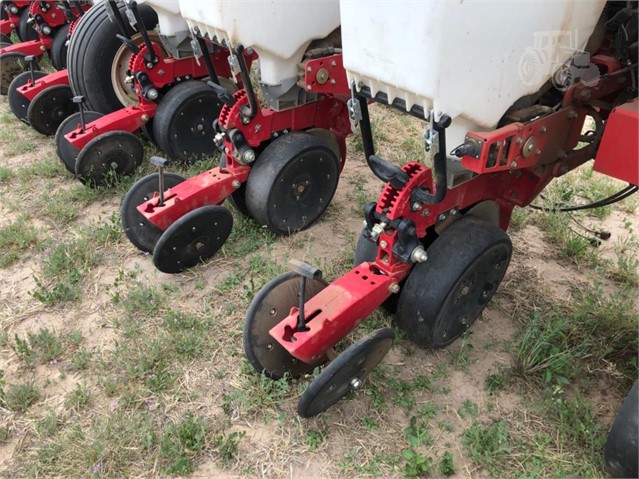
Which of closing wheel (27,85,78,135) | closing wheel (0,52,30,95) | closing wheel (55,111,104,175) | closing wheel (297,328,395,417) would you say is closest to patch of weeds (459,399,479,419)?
closing wheel (297,328,395,417)

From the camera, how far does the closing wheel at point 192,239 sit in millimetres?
2598

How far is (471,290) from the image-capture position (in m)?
2.23

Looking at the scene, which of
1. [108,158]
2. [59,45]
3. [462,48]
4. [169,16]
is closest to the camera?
[462,48]

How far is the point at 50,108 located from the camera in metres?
4.29

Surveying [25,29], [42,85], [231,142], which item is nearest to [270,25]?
[231,142]

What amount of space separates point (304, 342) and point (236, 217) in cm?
147

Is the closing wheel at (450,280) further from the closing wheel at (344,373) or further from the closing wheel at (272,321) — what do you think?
the closing wheel at (272,321)

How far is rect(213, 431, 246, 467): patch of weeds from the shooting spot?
1929 millimetres

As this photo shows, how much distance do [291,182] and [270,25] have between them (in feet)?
2.62

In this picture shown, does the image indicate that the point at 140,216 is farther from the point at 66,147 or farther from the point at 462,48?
the point at 462,48

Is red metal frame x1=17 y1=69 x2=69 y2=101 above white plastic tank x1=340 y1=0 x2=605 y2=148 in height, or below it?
below

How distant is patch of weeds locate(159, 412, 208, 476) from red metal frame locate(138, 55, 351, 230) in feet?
3.50

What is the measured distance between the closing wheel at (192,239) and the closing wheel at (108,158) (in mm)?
1139

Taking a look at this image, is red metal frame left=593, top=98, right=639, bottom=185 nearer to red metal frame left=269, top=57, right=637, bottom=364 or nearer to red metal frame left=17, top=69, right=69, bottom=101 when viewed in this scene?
red metal frame left=269, top=57, right=637, bottom=364
